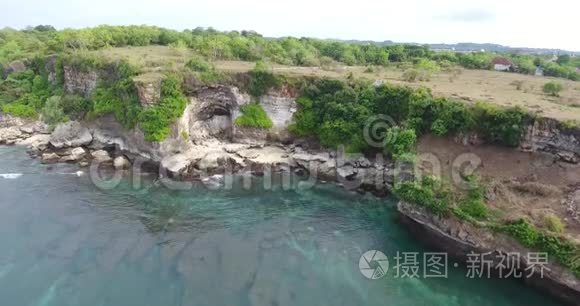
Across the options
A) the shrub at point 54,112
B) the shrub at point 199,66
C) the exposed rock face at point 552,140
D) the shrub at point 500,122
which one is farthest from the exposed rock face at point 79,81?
the exposed rock face at point 552,140

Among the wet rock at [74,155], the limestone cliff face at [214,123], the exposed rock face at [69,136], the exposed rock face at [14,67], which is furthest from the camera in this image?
the exposed rock face at [14,67]

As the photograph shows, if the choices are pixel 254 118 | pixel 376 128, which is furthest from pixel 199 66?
pixel 376 128

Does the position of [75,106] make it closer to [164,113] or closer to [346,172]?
[164,113]

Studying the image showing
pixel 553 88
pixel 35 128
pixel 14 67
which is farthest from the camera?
pixel 14 67

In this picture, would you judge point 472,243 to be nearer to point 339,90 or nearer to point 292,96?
point 339,90

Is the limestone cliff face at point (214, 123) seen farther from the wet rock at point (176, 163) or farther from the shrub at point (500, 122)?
the shrub at point (500, 122)

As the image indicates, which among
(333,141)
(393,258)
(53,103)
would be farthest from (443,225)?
(53,103)
